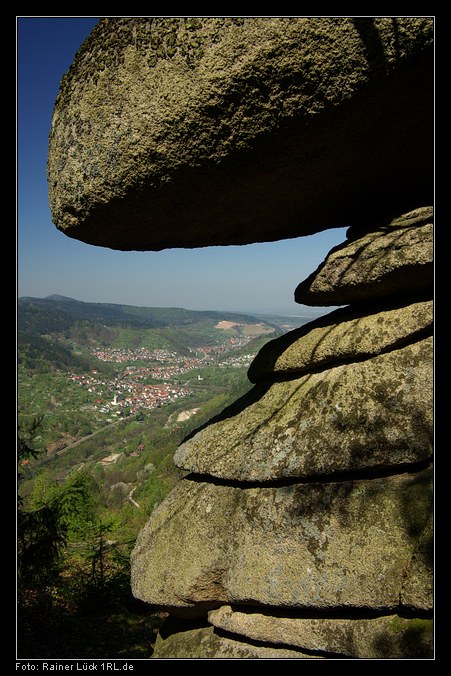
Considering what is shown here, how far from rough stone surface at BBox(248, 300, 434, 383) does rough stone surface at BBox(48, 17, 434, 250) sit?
137 cm

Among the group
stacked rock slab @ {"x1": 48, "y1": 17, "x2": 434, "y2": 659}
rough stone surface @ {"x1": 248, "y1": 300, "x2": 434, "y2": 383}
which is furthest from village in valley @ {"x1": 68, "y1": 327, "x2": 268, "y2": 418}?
stacked rock slab @ {"x1": 48, "y1": 17, "x2": 434, "y2": 659}

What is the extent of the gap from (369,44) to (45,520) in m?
11.2

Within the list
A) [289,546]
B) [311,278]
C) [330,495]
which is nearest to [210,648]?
[289,546]

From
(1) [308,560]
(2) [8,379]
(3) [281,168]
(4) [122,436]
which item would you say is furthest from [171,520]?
(4) [122,436]

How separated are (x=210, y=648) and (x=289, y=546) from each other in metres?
1.49

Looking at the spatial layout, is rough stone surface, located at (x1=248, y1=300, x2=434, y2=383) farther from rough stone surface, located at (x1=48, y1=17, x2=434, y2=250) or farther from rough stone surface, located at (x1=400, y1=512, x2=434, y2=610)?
rough stone surface, located at (x1=400, y1=512, x2=434, y2=610)

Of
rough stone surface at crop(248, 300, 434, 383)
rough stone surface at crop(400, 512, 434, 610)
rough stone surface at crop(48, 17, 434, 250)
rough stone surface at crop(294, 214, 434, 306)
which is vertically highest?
rough stone surface at crop(48, 17, 434, 250)

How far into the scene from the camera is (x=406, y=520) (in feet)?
10.7

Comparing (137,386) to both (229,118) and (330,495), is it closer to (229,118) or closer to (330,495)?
(330,495)

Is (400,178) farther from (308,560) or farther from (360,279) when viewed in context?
(308,560)

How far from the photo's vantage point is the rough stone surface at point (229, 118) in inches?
120

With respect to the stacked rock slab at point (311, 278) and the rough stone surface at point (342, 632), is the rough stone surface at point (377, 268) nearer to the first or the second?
the stacked rock slab at point (311, 278)

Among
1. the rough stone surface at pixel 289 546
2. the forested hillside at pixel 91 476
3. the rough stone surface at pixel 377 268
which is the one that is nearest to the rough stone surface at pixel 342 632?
the rough stone surface at pixel 289 546

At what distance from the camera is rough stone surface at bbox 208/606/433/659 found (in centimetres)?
304
